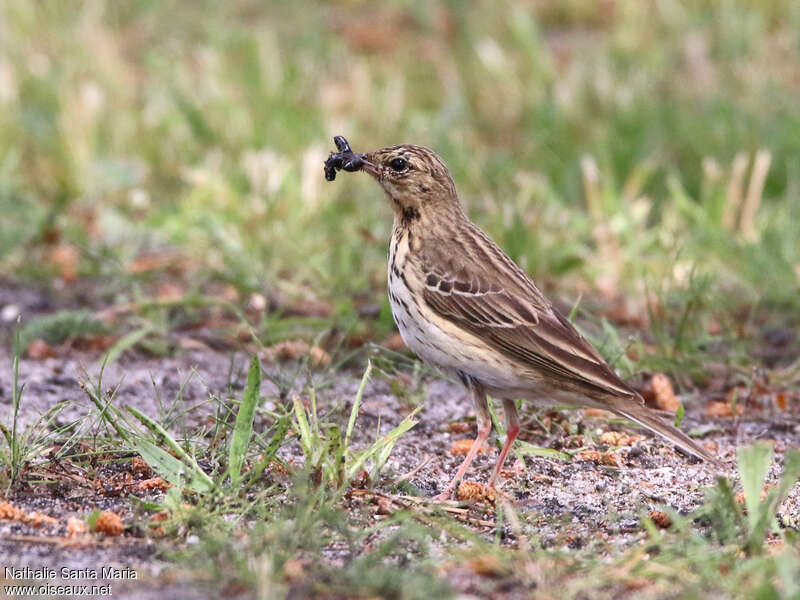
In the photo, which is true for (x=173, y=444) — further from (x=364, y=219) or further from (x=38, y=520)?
(x=364, y=219)

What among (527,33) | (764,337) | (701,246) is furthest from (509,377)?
(527,33)

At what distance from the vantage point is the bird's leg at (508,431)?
4.61 m

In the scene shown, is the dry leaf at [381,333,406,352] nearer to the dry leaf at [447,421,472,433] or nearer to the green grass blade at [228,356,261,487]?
the dry leaf at [447,421,472,433]

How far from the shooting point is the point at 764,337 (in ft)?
22.1

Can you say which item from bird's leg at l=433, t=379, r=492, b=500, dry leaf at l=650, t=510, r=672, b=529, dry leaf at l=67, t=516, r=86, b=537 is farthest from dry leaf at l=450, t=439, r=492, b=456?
dry leaf at l=67, t=516, r=86, b=537

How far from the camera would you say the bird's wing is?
4.58m

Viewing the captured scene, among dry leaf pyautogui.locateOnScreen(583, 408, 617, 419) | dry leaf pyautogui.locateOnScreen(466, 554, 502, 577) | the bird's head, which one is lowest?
dry leaf pyautogui.locateOnScreen(583, 408, 617, 419)

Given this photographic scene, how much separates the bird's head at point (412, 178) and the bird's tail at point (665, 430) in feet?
4.22

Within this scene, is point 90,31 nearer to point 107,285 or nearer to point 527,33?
point 527,33

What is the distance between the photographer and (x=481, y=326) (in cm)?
477

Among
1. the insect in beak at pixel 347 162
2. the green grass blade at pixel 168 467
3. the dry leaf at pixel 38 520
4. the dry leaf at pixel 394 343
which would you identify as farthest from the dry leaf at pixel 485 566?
the dry leaf at pixel 394 343

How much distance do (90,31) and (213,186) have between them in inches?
151

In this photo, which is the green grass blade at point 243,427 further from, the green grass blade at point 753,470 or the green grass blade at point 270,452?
the green grass blade at point 753,470

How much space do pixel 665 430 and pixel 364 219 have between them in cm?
374
